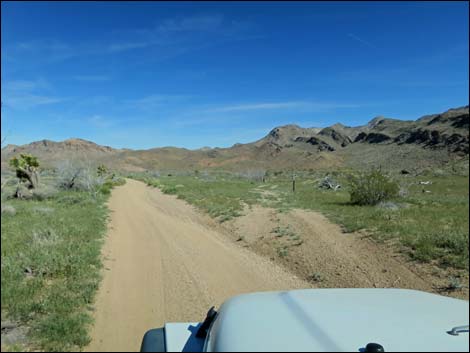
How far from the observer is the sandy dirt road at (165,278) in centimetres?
472

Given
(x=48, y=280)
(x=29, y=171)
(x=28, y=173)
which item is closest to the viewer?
(x=48, y=280)

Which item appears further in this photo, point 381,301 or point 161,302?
point 161,302

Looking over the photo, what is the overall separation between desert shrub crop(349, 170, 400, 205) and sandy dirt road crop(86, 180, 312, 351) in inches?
258

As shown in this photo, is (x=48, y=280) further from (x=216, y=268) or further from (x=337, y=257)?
(x=337, y=257)

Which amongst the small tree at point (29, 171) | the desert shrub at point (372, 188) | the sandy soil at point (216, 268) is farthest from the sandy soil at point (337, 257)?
the small tree at point (29, 171)

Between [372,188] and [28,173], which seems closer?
[372,188]

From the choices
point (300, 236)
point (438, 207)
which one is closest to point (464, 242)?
point (438, 207)

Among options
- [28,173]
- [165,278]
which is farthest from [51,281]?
Result: [28,173]

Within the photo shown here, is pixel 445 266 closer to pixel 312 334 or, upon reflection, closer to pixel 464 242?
pixel 464 242

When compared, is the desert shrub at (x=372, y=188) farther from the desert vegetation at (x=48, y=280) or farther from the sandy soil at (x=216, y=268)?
the desert vegetation at (x=48, y=280)

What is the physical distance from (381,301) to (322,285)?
491 centimetres

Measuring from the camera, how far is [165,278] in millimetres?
7195

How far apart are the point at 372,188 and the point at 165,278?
10525mm

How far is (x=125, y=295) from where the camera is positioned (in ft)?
20.1
